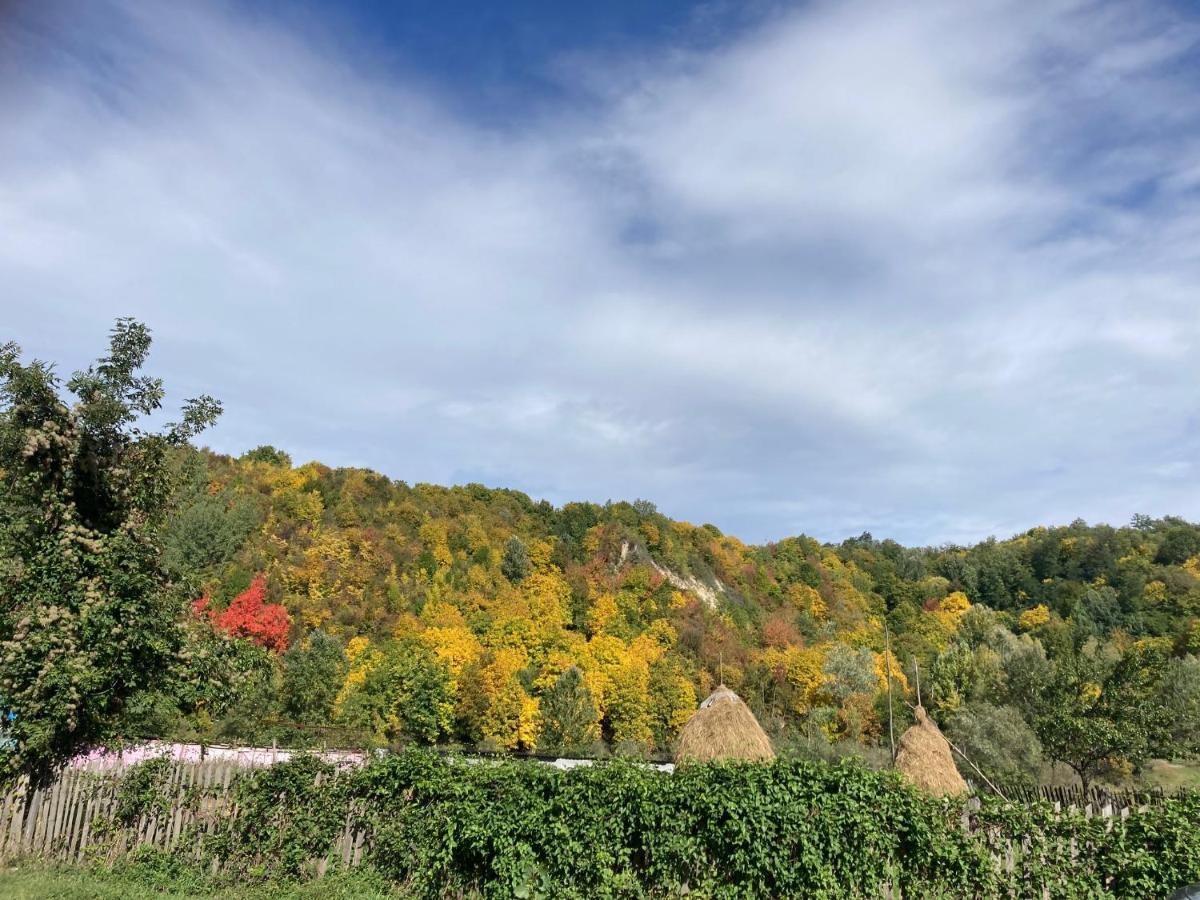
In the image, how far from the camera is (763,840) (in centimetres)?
806

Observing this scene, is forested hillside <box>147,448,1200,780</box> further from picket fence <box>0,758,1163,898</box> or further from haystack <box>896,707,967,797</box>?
haystack <box>896,707,967,797</box>

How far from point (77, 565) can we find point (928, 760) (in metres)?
17.9

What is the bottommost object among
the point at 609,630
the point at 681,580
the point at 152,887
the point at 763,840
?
the point at 152,887

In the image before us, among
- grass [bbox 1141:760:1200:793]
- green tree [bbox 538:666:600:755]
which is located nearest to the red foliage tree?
green tree [bbox 538:666:600:755]

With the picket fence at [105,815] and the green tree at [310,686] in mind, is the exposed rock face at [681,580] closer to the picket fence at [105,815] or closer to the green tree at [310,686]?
the green tree at [310,686]

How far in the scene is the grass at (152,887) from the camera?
27.7 ft

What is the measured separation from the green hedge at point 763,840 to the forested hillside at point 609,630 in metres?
6.18

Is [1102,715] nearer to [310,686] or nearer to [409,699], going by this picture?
[310,686]

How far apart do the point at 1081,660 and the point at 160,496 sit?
105ft

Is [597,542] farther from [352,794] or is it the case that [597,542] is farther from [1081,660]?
[352,794]

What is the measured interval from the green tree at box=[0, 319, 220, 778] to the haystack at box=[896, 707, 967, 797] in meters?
15.9

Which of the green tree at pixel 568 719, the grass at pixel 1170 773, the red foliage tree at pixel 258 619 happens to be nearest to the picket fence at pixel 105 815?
the grass at pixel 1170 773

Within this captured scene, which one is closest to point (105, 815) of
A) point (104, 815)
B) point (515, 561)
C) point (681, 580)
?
point (104, 815)

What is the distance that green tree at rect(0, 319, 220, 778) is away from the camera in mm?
10211
